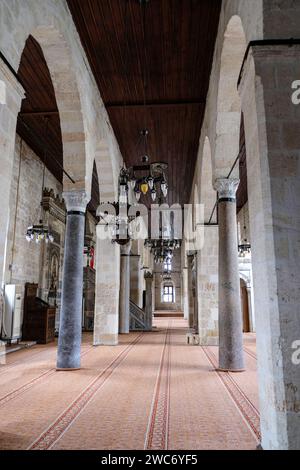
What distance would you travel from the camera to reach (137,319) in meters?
15.4

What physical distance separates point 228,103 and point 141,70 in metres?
2.12

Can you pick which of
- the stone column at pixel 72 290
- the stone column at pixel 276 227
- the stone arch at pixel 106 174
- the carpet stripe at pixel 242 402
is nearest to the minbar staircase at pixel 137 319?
the stone arch at pixel 106 174

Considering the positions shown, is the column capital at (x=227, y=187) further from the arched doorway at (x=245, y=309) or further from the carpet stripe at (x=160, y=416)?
the arched doorway at (x=245, y=309)

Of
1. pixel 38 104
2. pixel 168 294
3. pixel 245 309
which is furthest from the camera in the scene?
pixel 168 294

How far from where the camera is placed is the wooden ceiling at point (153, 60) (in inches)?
238

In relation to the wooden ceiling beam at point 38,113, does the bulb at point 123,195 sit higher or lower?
lower

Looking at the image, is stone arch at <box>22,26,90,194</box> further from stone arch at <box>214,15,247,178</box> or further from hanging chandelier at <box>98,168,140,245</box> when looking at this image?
stone arch at <box>214,15,247,178</box>

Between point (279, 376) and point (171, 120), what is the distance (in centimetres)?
813

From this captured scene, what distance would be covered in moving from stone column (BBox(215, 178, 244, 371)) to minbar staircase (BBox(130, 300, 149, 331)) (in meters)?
9.03

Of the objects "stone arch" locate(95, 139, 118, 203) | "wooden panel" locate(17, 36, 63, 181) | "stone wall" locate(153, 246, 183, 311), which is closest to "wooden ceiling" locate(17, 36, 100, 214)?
"wooden panel" locate(17, 36, 63, 181)

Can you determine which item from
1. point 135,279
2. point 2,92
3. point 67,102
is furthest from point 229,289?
point 135,279

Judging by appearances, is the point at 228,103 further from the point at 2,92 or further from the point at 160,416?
the point at 160,416

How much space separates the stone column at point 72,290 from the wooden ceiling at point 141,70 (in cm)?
177

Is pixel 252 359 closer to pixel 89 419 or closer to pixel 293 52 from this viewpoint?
pixel 89 419
